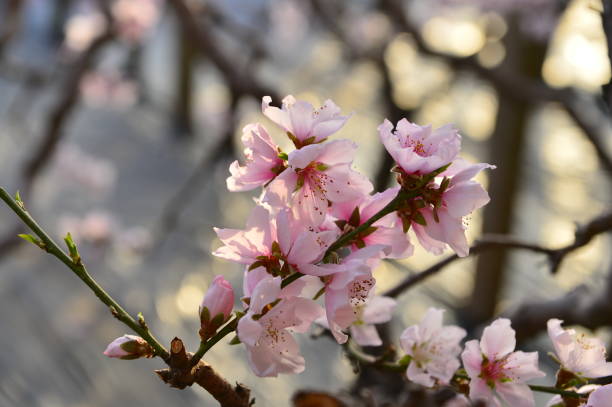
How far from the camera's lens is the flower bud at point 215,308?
298mm

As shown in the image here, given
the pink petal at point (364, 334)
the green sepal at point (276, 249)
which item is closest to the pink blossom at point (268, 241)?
the green sepal at point (276, 249)

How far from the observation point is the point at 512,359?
327 millimetres

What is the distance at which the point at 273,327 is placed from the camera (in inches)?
11.3

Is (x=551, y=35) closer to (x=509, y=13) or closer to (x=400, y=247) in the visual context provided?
(x=509, y=13)

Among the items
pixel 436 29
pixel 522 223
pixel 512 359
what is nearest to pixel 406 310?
pixel 522 223

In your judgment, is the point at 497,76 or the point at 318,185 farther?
the point at 497,76

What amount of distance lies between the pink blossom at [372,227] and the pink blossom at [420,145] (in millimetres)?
28

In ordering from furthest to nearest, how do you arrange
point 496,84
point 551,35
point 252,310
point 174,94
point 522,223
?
point 174,94, point 522,223, point 551,35, point 496,84, point 252,310

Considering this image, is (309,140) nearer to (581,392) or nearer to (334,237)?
(334,237)

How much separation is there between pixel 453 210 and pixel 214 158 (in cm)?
83

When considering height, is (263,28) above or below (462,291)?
above

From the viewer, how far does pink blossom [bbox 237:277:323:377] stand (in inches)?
10.5

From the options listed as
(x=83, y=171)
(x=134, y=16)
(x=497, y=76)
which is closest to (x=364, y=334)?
(x=497, y=76)

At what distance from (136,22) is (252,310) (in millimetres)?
1593
